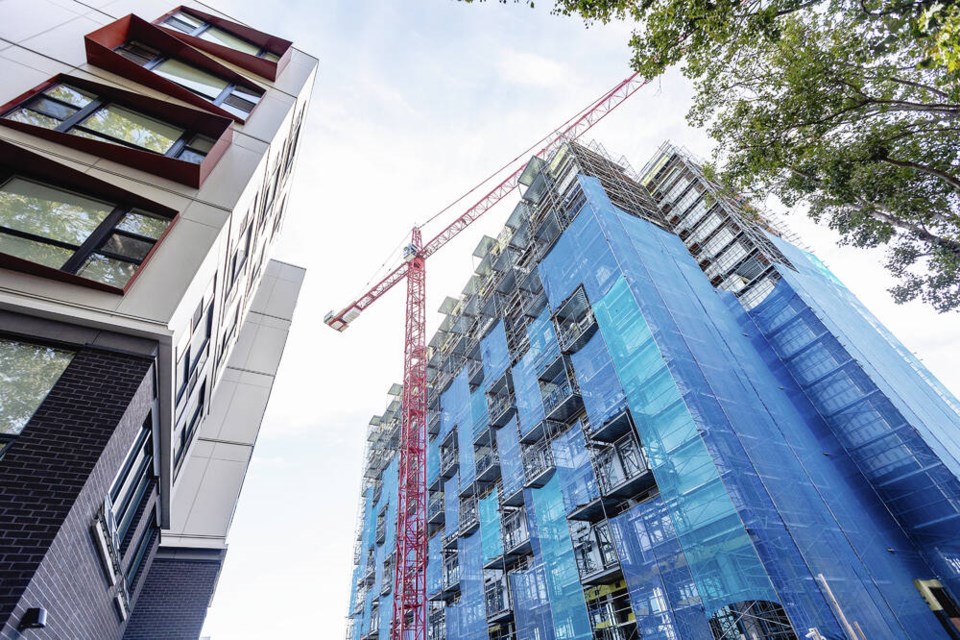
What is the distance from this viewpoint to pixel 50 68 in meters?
7.58

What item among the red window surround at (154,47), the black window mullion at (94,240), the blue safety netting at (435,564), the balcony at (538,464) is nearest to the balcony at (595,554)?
the balcony at (538,464)

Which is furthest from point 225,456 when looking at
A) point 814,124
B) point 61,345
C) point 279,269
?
point 814,124

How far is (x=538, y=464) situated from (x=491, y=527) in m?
5.06

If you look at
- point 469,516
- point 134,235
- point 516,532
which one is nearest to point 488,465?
point 469,516

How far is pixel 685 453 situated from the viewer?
1416 centimetres

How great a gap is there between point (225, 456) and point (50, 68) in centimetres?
1059

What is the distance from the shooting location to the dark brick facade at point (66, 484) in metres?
4.08

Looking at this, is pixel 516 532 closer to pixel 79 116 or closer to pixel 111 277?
pixel 111 277

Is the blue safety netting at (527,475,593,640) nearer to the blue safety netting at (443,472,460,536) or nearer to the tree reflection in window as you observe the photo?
the blue safety netting at (443,472,460,536)

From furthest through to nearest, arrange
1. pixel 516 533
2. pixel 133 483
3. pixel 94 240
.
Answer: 1. pixel 516 533
2. pixel 133 483
3. pixel 94 240

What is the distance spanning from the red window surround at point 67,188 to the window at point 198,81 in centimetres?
366

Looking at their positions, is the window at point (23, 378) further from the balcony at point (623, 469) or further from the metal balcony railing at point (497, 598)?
the metal balcony railing at point (497, 598)

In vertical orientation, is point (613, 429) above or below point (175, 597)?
above

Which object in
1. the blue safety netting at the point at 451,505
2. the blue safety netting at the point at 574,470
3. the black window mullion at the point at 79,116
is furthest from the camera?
the blue safety netting at the point at 451,505
